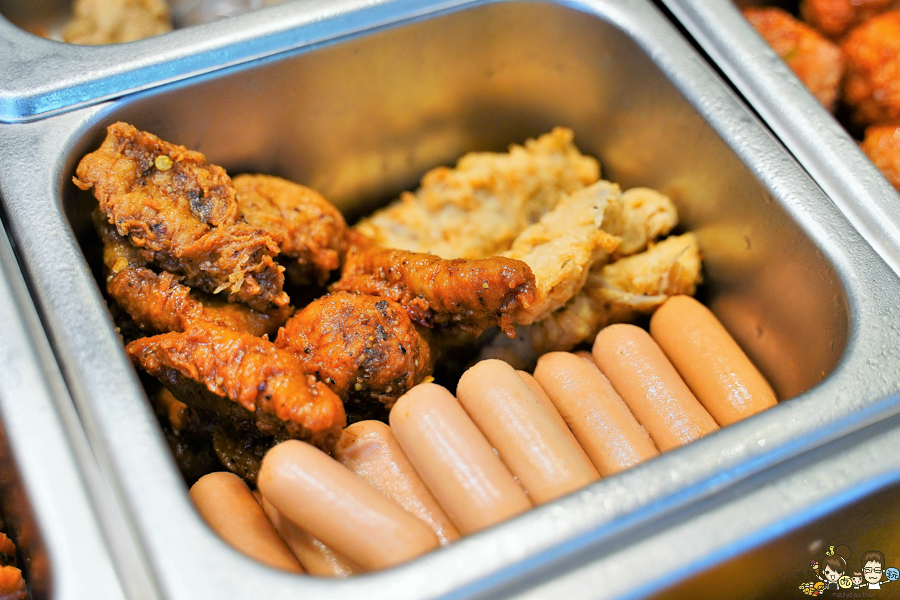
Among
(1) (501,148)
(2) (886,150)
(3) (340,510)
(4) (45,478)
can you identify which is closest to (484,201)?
(1) (501,148)

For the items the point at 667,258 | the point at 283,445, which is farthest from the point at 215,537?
the point at 667,258

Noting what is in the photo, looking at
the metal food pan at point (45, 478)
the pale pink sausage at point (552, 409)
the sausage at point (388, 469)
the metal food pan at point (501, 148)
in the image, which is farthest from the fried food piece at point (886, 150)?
the metal food pan at point (45, 478)

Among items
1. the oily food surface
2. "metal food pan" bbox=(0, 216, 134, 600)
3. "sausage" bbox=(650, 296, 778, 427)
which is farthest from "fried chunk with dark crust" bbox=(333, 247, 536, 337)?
"metal food pan" bbox=(0, 216, 134, 600)

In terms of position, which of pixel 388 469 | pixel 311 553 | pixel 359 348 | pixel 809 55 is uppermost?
pixel 809 55

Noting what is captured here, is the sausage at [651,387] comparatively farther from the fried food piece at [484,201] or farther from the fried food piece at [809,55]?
the fried food piece at [809,55]

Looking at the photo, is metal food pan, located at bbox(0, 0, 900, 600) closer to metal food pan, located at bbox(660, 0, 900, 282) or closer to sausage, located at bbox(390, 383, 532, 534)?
metal food pan, located at bbox(660, 0, 900, 282)

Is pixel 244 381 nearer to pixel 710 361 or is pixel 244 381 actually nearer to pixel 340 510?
pixel 340 510
